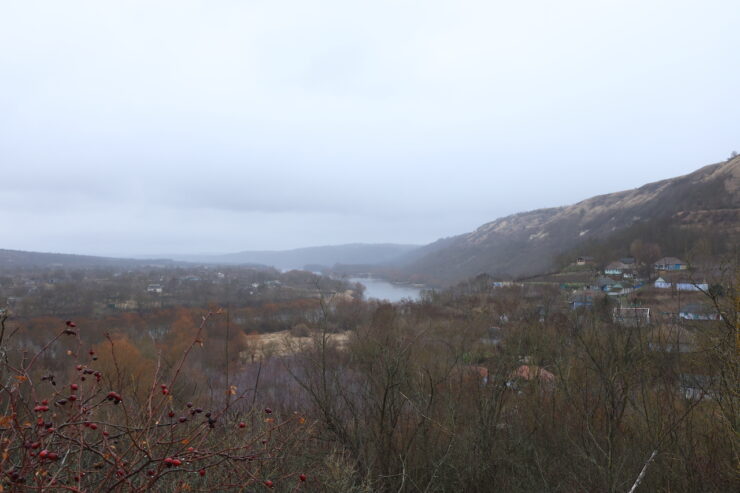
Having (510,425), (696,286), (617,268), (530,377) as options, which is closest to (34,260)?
(617,268)

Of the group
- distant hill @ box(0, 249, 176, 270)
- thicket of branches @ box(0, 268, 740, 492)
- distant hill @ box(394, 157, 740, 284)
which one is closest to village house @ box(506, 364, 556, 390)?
thicket of branches @ box(0, 268, 740, 492)

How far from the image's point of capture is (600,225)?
356 ft

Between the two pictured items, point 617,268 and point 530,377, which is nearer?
point 530,377

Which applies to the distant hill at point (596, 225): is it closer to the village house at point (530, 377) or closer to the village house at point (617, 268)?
the village house at point (617, 268)

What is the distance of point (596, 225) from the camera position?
111m

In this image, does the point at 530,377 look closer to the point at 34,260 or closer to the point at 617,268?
the point at 617,268

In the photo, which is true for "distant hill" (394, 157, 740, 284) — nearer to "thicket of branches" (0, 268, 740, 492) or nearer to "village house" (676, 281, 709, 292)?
"village house" (676, 281, 709, 292)

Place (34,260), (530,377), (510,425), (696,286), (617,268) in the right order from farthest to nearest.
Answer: (34,260)
(617,268)
(530,377)
(510,425)
(696,286)

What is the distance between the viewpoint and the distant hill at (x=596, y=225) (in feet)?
196

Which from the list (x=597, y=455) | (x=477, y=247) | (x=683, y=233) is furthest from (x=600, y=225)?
(x=597, y=455)

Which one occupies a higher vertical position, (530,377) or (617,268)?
(530,377)

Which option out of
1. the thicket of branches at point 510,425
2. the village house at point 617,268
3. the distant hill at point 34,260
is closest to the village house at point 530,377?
the thicket of branches at point 510,425

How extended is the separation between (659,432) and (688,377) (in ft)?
12.2

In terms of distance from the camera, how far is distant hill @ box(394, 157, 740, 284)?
5978 cm
